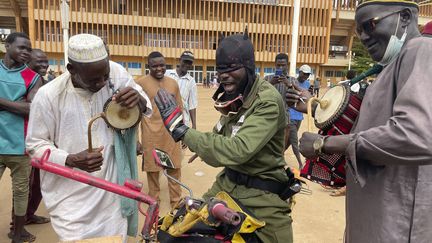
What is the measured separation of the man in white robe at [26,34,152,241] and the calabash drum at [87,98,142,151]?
7 cm

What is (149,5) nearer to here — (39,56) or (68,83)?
(39,56)

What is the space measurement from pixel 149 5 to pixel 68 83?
44.1m

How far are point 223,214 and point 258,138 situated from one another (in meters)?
0.59

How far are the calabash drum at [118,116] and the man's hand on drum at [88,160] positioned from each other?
0.16 ft

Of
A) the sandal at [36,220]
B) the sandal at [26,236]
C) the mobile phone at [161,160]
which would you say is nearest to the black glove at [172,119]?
the mobile phone at [161,160]

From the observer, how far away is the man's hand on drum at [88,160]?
2221mm

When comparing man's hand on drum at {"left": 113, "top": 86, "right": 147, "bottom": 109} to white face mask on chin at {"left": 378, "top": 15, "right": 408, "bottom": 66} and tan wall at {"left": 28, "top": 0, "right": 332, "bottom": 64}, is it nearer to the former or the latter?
white face mask on chin at {"left": 378, "top": 15, "right": 408, "bottom": 66}

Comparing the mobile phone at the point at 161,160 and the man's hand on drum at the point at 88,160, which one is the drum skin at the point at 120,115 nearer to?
the man's hand on drum at the point at 88,160

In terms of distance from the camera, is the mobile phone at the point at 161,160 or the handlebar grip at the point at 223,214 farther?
the mobile phone at the point at 161,160

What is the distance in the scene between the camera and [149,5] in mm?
43719

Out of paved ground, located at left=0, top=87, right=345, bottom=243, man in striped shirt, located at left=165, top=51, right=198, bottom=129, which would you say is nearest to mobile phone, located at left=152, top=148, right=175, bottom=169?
paved ground, located at left=0, top=87, right=345, bottom=243

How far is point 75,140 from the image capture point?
2.46m

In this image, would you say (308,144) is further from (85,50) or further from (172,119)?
(85,50)

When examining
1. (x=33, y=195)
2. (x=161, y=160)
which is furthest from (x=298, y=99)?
(x=33, y=195)
